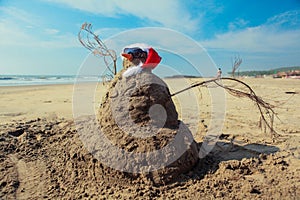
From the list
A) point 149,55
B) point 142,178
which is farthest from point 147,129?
point 149,55

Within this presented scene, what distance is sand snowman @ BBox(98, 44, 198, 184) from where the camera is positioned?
3.09m

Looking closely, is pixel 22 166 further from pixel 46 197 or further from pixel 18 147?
pixel 46 197

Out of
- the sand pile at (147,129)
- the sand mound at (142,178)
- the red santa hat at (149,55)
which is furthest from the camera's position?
the red santa hat at (149,55)

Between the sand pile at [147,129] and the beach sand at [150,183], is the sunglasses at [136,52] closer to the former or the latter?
the sand pile at [147,129]

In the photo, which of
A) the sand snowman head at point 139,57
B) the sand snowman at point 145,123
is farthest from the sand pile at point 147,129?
the sand snowman head at point 139,57

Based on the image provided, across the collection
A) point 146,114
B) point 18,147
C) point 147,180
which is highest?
point 146,114

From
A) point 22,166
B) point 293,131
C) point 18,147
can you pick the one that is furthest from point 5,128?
point 293,131

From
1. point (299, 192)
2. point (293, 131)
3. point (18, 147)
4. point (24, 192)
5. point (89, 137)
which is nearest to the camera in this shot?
point (299, 192)

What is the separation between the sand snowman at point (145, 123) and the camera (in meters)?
3.09

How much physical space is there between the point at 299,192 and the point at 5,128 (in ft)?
20.1

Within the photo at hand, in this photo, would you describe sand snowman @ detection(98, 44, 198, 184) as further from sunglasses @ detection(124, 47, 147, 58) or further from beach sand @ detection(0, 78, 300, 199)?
beach sand @ detection(0, 78, 300, 199)

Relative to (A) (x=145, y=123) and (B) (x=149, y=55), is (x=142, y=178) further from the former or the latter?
(B) (x=149, y=55)

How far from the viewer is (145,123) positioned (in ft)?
11.0

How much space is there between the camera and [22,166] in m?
3.99
